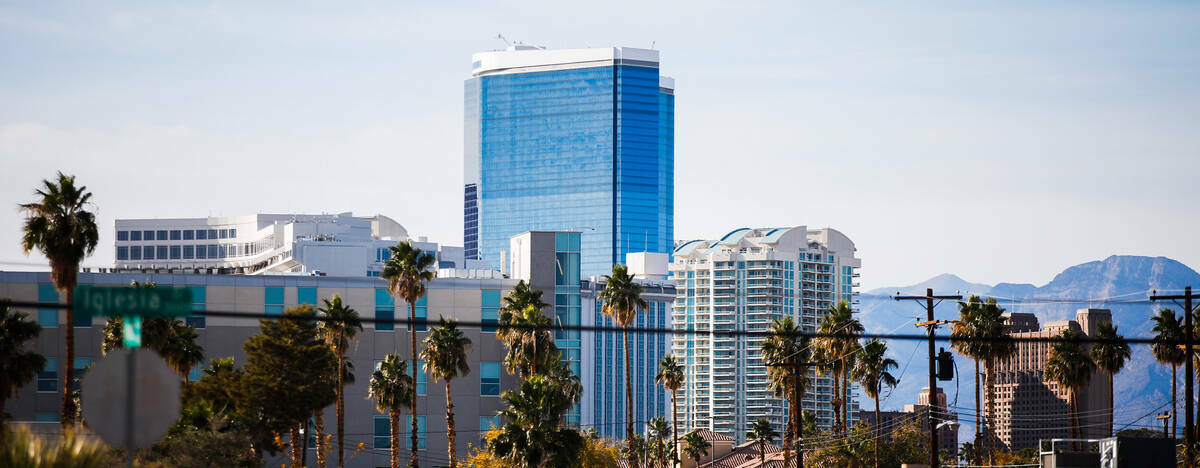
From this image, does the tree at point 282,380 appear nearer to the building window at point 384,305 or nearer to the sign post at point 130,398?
the building window at point 384,305

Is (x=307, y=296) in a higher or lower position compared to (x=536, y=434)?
higher

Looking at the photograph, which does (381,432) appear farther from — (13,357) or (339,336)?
(13,357)

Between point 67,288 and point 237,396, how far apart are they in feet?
63.9

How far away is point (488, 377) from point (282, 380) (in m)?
44.1

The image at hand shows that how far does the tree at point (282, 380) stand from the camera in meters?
73.0

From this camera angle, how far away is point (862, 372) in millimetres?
110750

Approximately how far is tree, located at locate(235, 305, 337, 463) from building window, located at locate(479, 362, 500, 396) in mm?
41400

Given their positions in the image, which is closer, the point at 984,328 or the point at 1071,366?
the point at 984,328

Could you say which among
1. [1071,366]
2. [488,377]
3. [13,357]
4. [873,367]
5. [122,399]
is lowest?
[488,377]

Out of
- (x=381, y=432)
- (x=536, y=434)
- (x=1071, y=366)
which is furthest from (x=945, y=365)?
(x=381, y=432)

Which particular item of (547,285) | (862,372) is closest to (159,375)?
(862,372)

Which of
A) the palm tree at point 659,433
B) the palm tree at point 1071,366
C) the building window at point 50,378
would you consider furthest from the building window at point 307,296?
the palm tree at point 1071,366

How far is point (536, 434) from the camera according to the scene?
63938 millimetres

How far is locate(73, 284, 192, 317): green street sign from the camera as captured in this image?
16609 mm
